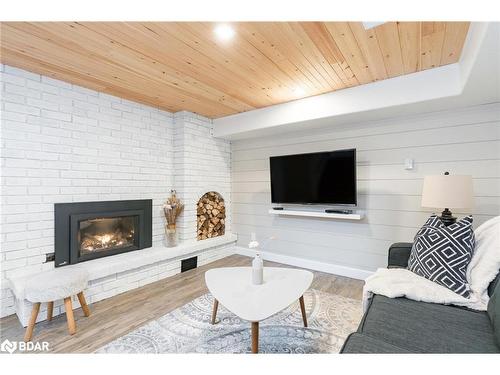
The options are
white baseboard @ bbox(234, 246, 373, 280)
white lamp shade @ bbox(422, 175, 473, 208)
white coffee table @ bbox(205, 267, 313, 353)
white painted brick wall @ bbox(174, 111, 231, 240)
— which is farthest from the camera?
white painted brick wall @ bbox(174, 111, 231, 240)

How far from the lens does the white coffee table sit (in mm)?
1479

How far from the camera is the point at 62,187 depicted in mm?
2547

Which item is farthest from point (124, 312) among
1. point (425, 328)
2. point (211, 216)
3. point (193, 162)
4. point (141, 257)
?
point (425, 328)

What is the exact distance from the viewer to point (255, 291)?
1.77 metres

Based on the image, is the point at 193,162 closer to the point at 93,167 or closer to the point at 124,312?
the point at 93,167

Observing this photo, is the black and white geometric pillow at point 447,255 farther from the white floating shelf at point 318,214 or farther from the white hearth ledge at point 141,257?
the white hearth ledge at point 141,257


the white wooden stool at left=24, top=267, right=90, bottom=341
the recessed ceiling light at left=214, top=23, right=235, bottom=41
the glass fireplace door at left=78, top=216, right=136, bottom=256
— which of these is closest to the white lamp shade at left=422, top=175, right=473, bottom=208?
the recessed ceiling light at left=214, top=23, right=235, bottom=41

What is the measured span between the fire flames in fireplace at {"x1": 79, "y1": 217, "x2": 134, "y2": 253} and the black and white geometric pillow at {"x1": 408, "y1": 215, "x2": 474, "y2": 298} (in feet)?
10.0

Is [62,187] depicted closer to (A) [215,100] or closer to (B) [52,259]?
(B) [52,259]

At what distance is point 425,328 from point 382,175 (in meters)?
2.03

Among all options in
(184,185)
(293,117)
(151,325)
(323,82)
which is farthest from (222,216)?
(323,82)

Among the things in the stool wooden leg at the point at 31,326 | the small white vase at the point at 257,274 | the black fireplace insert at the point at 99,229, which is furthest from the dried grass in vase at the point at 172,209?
the small white vase at the point at 257,274

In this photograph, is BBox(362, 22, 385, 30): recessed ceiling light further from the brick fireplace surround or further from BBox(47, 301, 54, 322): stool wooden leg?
BBox(47, 301, 54, 322): stool wooden leg

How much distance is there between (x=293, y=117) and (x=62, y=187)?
2.70m
